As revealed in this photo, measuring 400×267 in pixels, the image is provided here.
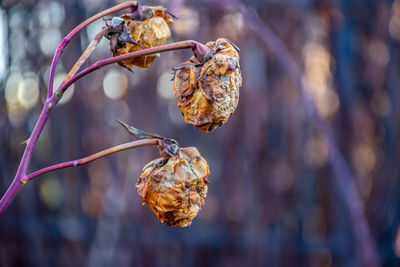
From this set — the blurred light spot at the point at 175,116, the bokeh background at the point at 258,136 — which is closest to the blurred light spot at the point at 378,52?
the bokeh background at the point at 258,136

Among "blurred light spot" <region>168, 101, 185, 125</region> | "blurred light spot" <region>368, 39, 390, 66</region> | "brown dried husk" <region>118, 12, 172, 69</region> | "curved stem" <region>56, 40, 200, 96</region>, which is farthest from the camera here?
"blurred light spot" <region>168, 101, 185, 125</region>

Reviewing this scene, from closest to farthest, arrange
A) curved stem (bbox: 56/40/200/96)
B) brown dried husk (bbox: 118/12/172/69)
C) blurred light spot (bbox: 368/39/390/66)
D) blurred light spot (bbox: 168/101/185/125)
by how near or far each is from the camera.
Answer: curved stem (bbox: 56/40/200/96), brown dried husk (bbox: 118/12/172/69), blurred light spot (bbox: 368/39/390/66), blurred light spot (bbox: 168/101/185/125)

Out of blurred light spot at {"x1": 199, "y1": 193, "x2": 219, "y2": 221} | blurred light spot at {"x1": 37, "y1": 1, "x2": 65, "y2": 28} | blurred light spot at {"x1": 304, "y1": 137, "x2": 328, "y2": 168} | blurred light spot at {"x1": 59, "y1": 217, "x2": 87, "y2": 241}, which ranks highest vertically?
blurred light spot at {"x1": 37, "y1": 1, "x2": 65, "y2": 28}

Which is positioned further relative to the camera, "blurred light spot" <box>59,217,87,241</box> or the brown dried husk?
"blurred light spot" <box>59,217,87,241</box>

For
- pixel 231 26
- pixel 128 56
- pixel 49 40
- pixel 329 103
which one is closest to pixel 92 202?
pixel 49 40

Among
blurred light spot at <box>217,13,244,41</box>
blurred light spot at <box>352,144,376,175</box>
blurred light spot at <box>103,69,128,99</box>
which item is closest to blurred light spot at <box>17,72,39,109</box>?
blurred light spot at <box>103,69,128,99</box>

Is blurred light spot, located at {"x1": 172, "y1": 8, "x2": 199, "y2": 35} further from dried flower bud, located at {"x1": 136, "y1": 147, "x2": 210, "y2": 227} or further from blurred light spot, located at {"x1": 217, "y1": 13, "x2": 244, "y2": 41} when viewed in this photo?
dried flower bud, located at {"x1": 136, "y1": 147, "x2": 210, "y2": 227}
